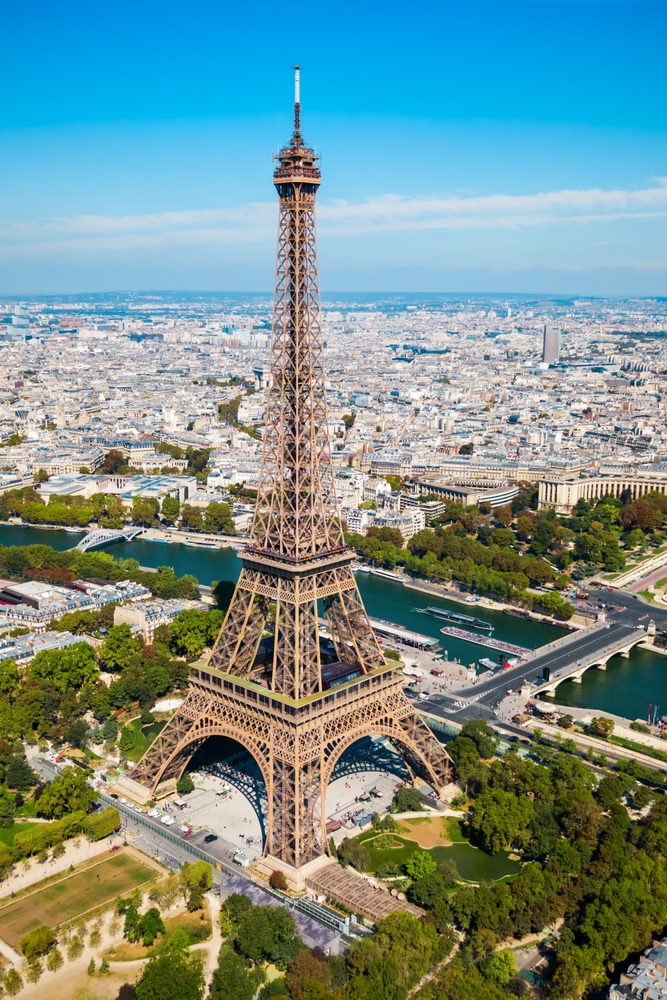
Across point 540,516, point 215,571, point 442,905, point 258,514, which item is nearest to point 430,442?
point 540,516

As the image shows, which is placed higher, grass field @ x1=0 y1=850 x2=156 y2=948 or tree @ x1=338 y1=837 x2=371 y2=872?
tree @ x1=338 y1=837 x2=371 y2=872

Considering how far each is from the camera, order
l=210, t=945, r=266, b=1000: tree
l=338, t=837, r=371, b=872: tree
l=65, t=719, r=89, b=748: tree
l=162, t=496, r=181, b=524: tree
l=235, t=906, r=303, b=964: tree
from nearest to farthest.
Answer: l=210, t=945, r=266, b=1000: tree < l=235, t=906, r=303, b=964: tree < l=338, t=837, r=371, b=872: tree < l=65, t=719, r=89, b=748: tree < l=162, t=496, r=181, b=524: tree

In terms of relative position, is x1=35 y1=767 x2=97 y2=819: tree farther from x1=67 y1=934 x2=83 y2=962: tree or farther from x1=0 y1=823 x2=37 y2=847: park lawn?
x1=67 y1=934 x2=83 y2=962: tree

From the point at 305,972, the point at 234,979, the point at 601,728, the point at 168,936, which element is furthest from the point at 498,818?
the point at 168,936

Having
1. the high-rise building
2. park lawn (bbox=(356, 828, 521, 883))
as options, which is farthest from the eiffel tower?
the high-rise building

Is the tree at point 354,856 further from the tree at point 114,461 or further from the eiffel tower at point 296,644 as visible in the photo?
the tree at point 114,461

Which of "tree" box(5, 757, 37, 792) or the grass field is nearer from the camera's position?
the grass field

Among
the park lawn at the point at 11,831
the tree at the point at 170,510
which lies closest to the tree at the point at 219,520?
the tree at the point at 170,510
